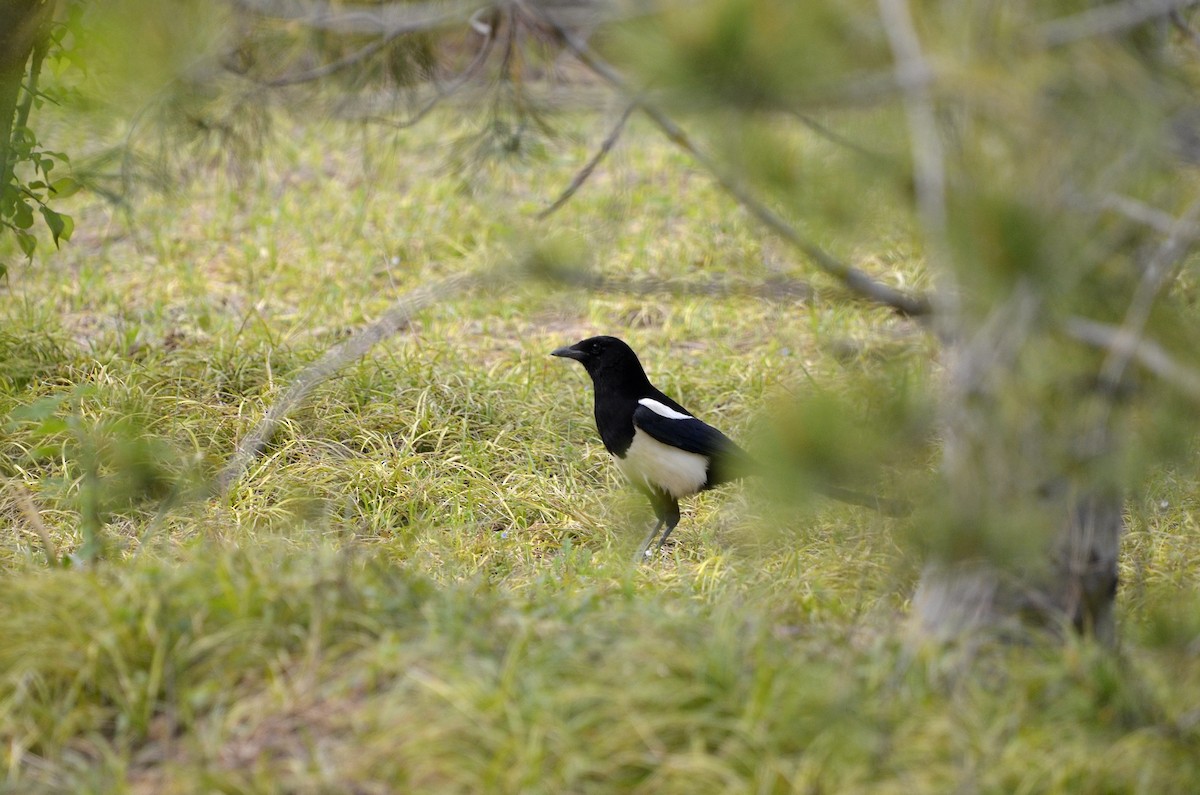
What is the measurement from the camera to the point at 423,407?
4980mm

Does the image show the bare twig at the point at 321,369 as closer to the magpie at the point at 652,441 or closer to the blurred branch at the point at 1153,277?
the magpie at the point at 652,441

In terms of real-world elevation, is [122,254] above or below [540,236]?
below

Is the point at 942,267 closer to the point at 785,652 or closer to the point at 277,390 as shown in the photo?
the point at 785,652

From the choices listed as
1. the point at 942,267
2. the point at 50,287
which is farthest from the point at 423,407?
the point at 942,267

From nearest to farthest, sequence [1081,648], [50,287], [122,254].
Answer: [1081,648] → [50,287] → [122,254]

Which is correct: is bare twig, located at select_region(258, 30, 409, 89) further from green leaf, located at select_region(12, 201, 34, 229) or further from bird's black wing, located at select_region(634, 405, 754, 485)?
bird's black wing, located at select_region(634, 405, 754, 485)

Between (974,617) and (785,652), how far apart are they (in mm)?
399

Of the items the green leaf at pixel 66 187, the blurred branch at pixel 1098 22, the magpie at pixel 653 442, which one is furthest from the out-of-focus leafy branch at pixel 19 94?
the blurred branch at pixel 1098 22

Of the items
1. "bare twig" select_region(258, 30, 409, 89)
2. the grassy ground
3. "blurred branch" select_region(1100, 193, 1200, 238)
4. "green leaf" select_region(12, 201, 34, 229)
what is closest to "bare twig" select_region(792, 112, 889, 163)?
the grassy ground

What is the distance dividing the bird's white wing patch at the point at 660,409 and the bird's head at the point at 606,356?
0.11m

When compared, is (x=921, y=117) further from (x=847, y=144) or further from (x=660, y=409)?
(x=660, y=409)

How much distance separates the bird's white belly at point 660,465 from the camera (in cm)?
439

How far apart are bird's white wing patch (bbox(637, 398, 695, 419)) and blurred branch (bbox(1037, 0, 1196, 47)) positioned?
2.26m

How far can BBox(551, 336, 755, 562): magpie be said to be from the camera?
14.4 feet
